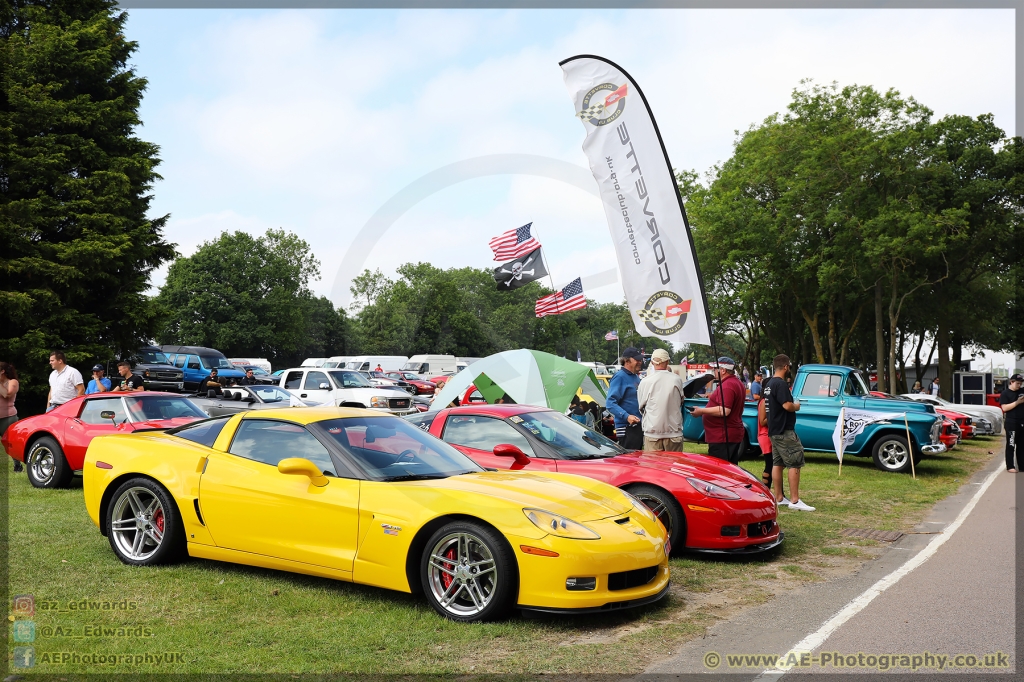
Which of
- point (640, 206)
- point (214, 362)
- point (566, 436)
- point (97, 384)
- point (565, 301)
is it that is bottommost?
point (566, 436)

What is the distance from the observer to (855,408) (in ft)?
48.9

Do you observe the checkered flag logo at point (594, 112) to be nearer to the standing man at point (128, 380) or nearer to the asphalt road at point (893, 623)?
the asphalt road at point (893, 623)

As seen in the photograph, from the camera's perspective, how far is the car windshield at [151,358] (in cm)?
3034

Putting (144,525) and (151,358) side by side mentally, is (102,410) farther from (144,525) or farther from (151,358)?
(151,358)

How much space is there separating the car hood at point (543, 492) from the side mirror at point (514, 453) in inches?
23.0

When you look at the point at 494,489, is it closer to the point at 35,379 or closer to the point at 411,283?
the point at 35,379

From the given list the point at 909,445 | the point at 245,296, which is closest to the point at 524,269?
the point at 909,445

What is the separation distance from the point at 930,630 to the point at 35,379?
24121mm

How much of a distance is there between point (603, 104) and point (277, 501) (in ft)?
24.3

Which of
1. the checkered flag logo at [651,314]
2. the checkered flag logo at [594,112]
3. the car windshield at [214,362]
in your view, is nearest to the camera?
the checkered flag logo at [651,314]

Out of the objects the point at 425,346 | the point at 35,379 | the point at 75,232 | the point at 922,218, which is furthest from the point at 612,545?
the point at 425,346

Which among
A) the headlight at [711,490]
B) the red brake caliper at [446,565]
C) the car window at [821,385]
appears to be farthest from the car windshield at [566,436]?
the car window at [821,385]

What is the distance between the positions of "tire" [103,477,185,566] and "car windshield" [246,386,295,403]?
14297mm

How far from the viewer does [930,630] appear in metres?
4.94
